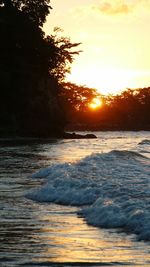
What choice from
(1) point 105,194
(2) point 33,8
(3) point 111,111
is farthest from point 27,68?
(3) point 111,111

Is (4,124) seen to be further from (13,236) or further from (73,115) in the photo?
(73,115)

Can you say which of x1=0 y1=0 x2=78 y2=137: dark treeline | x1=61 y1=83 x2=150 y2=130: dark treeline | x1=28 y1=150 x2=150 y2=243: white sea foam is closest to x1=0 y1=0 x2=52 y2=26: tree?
x1=0 y1=0 x2=78 y2=137: dark treeline

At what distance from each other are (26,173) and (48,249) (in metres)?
10.6

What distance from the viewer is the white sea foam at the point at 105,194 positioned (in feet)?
27.2

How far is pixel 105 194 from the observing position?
1074 cm

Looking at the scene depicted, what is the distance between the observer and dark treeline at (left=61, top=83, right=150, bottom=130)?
140 metres

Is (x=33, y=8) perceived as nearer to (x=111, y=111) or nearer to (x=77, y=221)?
(x=77, y=221)

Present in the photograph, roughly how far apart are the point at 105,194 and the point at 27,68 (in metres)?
51.5

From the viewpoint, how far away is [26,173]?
56.9 feet

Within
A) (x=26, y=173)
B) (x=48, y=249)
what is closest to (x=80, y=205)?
(x=48, y=249)

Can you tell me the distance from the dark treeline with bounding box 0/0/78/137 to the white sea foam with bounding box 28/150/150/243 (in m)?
41.2

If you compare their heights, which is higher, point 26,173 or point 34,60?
point 34,60

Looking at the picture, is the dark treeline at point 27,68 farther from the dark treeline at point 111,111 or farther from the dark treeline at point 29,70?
the dark treeline at point 111,111

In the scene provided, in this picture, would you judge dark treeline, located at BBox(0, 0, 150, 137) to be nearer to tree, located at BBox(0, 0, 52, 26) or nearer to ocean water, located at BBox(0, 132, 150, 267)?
tree, located at BBox(0, 0, 52, 26)
